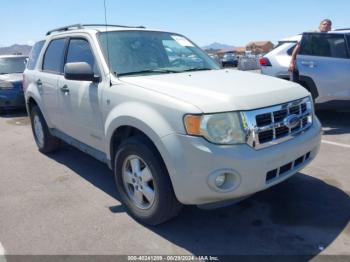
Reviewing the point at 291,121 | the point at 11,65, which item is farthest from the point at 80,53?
the point at 11,65

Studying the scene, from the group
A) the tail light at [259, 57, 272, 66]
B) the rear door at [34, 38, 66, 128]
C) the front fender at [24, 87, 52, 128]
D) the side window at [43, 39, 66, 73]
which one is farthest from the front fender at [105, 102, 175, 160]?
the tail light at [259, 57, 272, 66]

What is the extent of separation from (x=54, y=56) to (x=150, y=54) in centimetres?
169

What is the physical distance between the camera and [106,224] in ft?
11.9

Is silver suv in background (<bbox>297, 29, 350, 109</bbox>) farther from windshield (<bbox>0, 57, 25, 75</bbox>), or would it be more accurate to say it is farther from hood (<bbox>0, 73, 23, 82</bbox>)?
windshield (<bbox>0, 57, 25, 75</bbox>)

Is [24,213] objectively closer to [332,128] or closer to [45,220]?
[45,220]

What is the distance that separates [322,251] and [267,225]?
21.7 inches

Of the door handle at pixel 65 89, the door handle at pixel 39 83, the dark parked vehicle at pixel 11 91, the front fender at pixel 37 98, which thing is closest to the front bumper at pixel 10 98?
the dark parked vehicle at pixel 11 91

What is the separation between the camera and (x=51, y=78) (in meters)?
5.02

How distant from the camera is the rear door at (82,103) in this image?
398 centimetres

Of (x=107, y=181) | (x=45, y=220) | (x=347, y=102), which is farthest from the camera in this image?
(x=347, y=102)

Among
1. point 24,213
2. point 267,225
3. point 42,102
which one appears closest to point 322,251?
point 267,225

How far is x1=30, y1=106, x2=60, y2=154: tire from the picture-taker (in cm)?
575

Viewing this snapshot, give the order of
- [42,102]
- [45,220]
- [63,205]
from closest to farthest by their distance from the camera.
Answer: [45,220]
[63,205]
[42,102]

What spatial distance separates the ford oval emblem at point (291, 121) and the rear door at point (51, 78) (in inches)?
118
